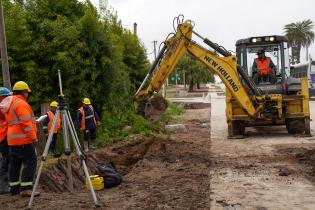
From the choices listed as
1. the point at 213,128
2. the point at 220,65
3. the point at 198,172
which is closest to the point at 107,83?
the point at 220,65

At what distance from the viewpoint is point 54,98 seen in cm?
1389

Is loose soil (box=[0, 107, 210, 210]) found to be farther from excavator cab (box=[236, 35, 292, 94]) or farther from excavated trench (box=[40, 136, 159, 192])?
excavator cab (box=[236, 35, 292, 94])

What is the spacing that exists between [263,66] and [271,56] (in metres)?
0.54

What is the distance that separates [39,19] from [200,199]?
29.2ft

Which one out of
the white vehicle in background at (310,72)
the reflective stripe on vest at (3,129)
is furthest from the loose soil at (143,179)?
the white vehicle in background at (310,72)

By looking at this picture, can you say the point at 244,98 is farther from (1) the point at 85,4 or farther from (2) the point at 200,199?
(2) the point at 200,199

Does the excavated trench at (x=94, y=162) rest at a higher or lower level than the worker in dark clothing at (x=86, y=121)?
lower

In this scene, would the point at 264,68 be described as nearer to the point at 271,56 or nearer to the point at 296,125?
the point at 271,56

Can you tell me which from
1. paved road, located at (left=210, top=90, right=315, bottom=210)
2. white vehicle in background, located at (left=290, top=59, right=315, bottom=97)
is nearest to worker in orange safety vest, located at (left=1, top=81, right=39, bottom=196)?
paved road, located at (left=210, top=90, right=315, bottom=210)

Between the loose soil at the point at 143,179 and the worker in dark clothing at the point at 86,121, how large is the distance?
775mm

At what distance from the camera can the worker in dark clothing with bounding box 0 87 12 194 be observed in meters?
8.01

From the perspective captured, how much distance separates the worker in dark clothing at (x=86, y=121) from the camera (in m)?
12.9

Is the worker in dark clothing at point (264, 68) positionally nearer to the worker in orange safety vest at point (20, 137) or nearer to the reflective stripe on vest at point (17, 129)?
the worker in orange safety vest at point (20, 137)

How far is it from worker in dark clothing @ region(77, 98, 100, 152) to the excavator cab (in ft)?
17.9
